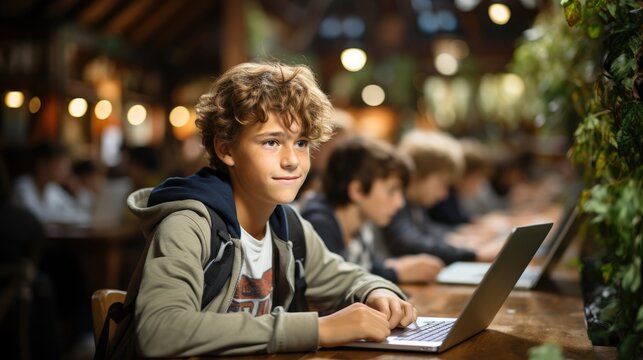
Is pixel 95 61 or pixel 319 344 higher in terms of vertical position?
pixel 95 61

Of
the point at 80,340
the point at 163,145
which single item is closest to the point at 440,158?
the point at 80,340

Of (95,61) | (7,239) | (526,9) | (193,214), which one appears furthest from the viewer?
(95,61)

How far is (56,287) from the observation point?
21.5 feet

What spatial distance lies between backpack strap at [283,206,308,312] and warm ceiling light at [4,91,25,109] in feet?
28.5

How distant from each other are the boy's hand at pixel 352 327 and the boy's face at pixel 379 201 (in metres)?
1.42

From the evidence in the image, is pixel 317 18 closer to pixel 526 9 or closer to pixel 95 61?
pixel 95 61

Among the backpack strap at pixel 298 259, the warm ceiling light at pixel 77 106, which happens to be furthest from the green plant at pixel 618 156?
the warm ceiling light at pixel 77 106

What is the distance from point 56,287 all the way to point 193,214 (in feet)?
16.8

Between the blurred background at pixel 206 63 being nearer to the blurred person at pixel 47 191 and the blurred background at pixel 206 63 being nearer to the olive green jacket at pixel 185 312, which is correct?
the blurred person at pixel 47 191

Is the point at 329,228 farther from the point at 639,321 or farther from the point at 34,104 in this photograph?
the point at 34,104

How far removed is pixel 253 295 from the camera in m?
1.98

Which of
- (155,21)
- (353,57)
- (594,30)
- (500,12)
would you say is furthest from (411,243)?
(155,21)

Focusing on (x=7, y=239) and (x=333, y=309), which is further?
(x=7, y=239)

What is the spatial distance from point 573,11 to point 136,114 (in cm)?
1217
